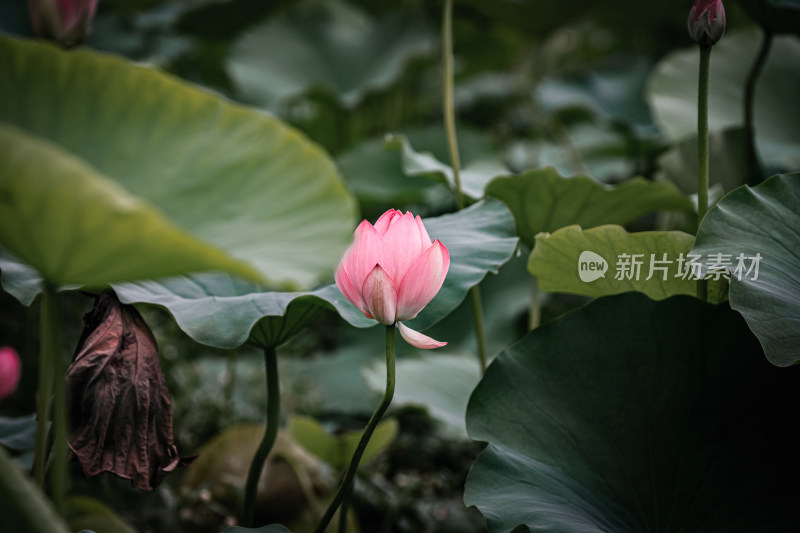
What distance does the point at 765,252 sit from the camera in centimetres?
71

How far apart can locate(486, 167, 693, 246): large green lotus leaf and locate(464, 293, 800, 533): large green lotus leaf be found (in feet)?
0.71

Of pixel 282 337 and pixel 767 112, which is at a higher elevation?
pixel 767 112

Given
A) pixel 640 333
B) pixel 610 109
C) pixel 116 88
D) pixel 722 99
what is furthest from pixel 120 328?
pixel 610 109

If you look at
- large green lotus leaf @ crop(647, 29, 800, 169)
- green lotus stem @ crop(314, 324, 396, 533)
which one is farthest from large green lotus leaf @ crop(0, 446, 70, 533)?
large green lotus leaf @ crop(647, 29, 800, 169)

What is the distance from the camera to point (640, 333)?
78cm

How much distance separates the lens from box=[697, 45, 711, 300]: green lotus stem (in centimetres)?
72

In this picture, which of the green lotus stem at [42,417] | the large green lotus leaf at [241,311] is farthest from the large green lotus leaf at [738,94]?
the green lotus stem at [42,417]

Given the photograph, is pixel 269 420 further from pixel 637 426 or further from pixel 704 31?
pixel 704 31

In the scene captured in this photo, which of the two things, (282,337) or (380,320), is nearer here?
(380,320)

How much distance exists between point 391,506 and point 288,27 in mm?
Answer: 1682

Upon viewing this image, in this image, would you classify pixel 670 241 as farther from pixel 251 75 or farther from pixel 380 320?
pixel 251 75

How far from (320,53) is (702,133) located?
5.48 ft

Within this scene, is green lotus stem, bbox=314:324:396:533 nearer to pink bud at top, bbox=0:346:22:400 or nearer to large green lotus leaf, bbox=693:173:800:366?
large green lotus leaf, bbox=693:173:800:366

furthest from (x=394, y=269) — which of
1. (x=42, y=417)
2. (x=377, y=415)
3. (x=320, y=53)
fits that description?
(x=320, y=53)
